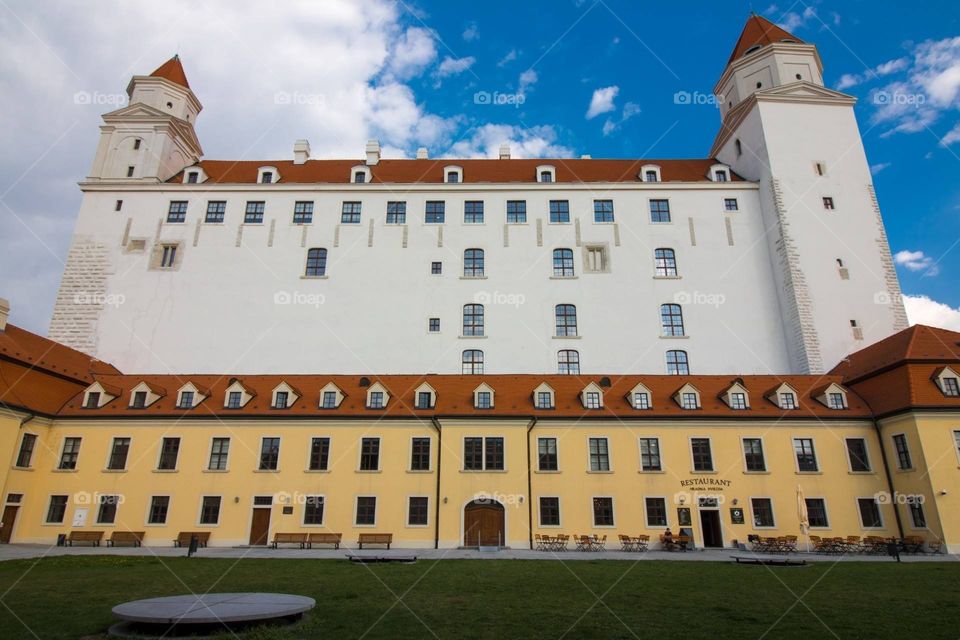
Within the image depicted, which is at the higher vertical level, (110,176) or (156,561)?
(110,176)

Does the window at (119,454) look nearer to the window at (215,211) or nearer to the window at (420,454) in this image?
the window at (420,454)

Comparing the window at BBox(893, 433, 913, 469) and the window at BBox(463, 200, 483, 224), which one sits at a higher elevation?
the window at BBox(463, 200, 483, 224)

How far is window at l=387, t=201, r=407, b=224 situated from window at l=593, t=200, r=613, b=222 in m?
11.8

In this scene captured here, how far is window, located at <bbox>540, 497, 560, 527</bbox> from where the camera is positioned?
76.4 feet

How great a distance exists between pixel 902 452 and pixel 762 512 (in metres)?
5.65

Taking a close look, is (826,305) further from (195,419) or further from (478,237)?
(195,419)

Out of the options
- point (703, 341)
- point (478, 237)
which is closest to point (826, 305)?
point (703, 341)

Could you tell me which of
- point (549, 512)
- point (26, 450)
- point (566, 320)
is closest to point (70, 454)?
point (26, 450)

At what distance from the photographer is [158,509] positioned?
934 inches

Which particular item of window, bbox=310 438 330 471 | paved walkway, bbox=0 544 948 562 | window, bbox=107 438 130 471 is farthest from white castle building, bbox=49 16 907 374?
paved walkway, bbox=0 544 948 562

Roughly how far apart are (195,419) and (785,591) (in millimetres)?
21837

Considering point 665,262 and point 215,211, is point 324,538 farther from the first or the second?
point 665,262

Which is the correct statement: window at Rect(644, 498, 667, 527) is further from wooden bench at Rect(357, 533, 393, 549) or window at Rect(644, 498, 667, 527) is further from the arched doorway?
wooden bench at Rect(357, 533, 393, 549)

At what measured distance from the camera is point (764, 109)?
124 ft
